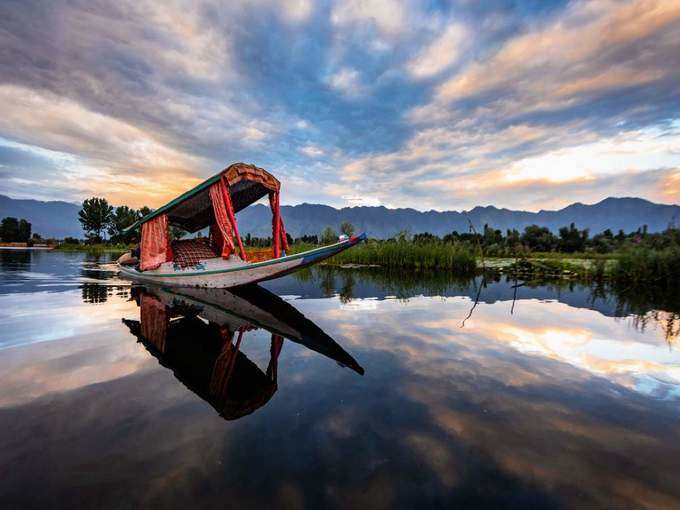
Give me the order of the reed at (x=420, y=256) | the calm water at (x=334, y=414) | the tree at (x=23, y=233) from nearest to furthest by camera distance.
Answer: the calm water at (x=334, y=414) < the reed at (x=420, y=256) < the tree at (x=23, y=233)

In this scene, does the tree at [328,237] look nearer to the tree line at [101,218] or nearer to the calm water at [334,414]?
the calm water at [334,414]

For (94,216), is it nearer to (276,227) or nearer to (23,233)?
(23,233)

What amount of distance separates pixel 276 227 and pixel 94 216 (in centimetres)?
6821

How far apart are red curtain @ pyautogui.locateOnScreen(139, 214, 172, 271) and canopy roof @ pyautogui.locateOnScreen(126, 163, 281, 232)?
26cm

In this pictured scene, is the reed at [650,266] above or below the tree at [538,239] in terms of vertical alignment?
below

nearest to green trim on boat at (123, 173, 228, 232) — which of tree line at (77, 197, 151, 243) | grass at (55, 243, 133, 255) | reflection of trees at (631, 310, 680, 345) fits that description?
reflection of trees at (631, 310, 680, 345)

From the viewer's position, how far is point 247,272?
9.71 metres

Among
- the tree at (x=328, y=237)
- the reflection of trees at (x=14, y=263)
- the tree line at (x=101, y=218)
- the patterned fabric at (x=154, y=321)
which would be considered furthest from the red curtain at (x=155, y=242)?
the tree line at (x=101, y=218)

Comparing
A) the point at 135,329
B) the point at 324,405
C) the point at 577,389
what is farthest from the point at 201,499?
the point at 135,329

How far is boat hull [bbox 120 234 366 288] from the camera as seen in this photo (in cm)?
909

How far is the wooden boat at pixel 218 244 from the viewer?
31.0ft

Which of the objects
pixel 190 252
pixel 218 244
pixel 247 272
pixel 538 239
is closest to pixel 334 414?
pixel 247 272

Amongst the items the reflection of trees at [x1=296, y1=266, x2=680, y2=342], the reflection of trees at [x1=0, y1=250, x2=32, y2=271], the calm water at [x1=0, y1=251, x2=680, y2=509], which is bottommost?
the reflection of trees at [x1=296, y1=266, x2=680, y2=342]

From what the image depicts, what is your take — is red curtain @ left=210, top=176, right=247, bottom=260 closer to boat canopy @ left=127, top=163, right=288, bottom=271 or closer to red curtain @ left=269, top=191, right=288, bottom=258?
boat canopy @ left=127, top=163, right=288, bottom=271
